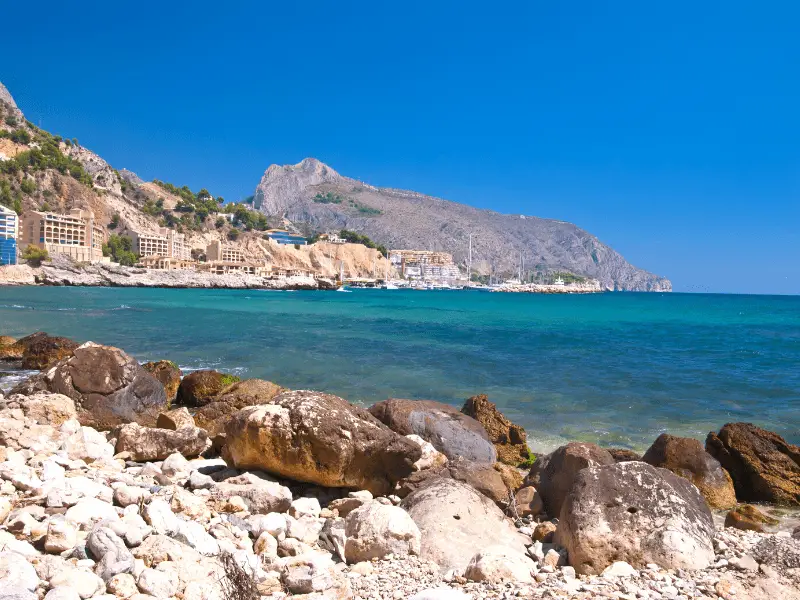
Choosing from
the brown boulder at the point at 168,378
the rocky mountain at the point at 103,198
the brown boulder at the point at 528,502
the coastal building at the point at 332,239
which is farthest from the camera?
the coastal building at the point at 332,239

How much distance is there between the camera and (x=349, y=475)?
6.05 metres

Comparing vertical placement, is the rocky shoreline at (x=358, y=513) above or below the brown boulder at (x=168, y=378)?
above

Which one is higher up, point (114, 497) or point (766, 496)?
point (114, 497)

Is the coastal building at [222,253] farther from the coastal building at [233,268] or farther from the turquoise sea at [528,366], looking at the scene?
the turquoise sea at [528,366]

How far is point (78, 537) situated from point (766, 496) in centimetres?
829

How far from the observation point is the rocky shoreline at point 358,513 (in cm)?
374

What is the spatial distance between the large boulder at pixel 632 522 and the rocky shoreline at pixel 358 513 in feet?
0.05

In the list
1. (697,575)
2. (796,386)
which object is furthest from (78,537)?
(796,386)

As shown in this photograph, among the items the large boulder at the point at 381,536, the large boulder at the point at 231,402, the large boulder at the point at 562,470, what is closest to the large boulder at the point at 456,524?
the large boulder at the point at 381,536

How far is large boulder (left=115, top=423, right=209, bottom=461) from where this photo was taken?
681 cm

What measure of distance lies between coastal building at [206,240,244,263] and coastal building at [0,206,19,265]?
43951 mm

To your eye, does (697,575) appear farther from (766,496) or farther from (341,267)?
(341,267)

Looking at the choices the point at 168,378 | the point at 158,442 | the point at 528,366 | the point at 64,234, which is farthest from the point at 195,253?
the point at 158,442

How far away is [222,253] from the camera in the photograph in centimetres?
Result: 13675
